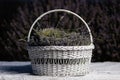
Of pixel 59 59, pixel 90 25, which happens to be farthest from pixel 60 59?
pixel 90 25

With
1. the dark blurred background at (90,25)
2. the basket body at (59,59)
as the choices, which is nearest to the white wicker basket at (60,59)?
the basket body at (59,59)

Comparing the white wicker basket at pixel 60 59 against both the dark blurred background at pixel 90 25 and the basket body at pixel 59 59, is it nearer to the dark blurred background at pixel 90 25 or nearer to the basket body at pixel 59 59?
the basket body at pixel 59 59

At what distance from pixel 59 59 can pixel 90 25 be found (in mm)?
1270

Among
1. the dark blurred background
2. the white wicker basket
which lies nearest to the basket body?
the white wicker basket

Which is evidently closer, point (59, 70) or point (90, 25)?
point (59, 70)

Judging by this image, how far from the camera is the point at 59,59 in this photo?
6.77 ft

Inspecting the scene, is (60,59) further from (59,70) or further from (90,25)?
(90,25)

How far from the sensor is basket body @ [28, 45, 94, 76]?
80.6 inches

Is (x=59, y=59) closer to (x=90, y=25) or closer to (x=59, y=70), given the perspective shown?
(x=59, y=70)

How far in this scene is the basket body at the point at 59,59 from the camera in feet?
6.72

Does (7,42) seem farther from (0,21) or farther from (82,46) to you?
(82,46)

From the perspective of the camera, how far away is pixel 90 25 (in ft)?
10.7

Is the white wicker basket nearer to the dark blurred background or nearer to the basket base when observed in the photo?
the basket base

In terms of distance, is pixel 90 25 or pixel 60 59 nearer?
pixel 60 59
